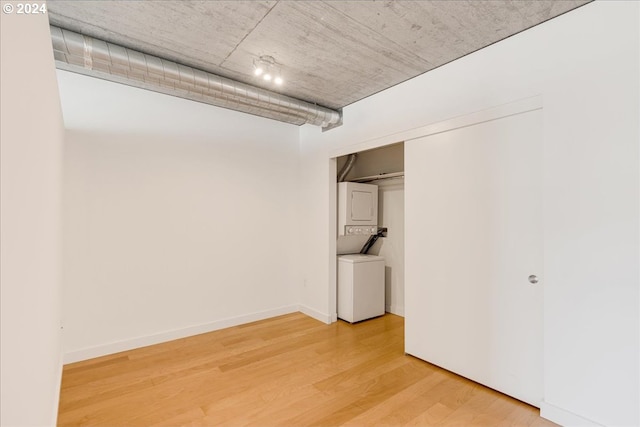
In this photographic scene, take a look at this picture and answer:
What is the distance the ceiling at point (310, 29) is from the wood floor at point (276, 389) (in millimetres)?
2810

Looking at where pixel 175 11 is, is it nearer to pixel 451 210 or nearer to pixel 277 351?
pixel 451 210

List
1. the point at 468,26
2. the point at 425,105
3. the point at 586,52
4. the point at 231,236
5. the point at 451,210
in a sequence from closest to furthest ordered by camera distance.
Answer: the point at 586,52 → the point at 468,26 → the point at 451,210 → the point at 425,105 → the point at 231,236

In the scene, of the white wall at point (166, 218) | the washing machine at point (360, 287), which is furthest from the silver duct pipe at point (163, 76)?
the washing machine at point (360, 287)

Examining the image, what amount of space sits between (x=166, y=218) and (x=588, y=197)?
12.5 feet

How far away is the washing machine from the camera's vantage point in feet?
13.4

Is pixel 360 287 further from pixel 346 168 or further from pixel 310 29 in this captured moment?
pixel 310 29

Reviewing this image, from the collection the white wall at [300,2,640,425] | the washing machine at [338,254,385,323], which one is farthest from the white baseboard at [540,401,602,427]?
the washing machine at [338,254,385,323]

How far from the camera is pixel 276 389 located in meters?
2.53

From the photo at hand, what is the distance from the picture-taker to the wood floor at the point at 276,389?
2154mm

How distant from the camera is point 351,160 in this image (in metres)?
4.53

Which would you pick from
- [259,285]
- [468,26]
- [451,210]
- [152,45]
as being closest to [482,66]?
[468,26]

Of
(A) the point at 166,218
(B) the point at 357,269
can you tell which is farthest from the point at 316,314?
(A) the point at 166,218

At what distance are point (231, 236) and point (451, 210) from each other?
264cm

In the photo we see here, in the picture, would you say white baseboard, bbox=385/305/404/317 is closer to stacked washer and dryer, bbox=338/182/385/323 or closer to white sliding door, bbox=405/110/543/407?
stacked washer and dryer, bbox=338/182/385/323
